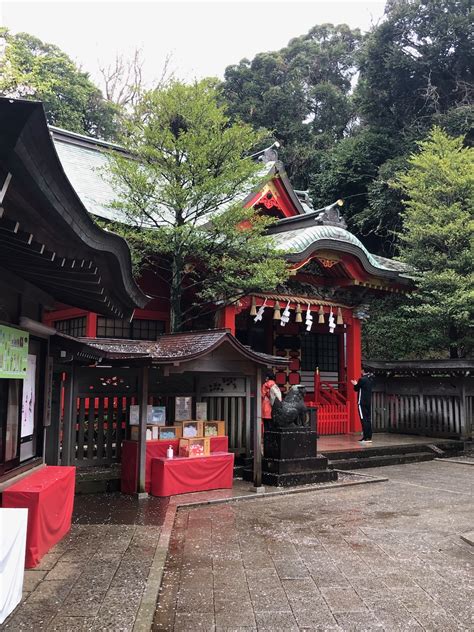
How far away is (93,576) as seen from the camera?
4.76 metres

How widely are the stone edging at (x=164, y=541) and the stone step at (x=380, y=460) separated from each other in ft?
2.14

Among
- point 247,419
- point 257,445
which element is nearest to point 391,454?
point 247,419

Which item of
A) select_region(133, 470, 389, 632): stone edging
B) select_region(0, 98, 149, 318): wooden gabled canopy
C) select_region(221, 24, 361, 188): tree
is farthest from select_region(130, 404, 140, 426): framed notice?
select_region(221, 24, 361, 188): tree

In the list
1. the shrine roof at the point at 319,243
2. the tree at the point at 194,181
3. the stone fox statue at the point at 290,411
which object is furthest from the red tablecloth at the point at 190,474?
the shrine roof at the point at 319,243

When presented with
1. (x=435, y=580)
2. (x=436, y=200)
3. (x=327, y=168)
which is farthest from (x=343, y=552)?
(x=327, y=168)

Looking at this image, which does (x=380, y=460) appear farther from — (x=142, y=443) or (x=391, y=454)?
(x=142, y=443)

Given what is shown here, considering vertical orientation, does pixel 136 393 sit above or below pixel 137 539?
above

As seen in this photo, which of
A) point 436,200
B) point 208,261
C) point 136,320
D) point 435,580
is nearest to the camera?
point 435,580

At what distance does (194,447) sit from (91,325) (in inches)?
203

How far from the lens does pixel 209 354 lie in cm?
872

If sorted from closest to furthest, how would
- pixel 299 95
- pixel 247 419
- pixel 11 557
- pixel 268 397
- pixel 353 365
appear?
1. pixel 11 557
2. pixel 268 397
3. pixel 247 419
4. pixel 353 365
5. pixel 299 95

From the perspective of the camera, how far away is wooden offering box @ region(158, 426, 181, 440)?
8.82 metres

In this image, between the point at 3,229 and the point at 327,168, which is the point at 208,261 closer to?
the point at 3,229

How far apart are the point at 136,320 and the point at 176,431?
535 cm
